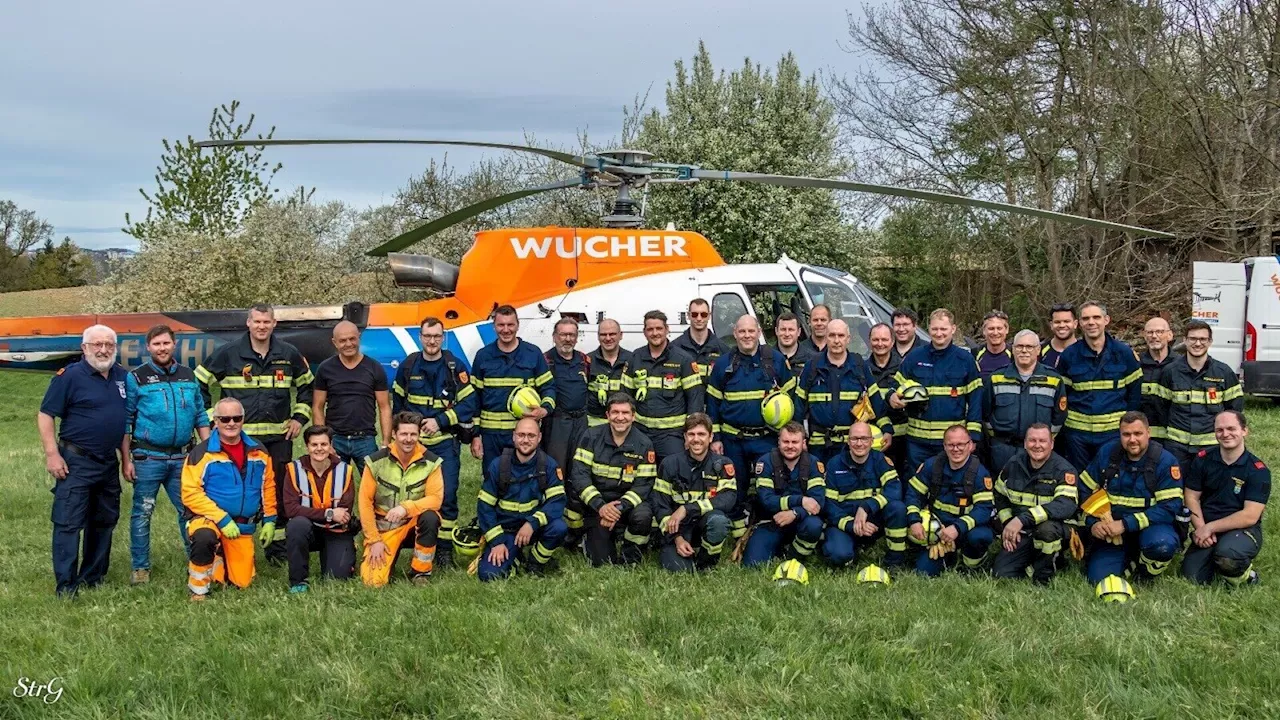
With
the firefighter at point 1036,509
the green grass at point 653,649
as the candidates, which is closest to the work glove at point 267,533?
the green grass at point 653,649

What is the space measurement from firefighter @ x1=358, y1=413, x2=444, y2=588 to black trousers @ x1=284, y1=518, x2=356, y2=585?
152 millimetres

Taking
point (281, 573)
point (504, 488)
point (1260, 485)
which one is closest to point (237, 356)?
point (281, 573)

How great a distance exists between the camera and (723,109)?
24.3m

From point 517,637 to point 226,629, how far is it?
1.71 metres

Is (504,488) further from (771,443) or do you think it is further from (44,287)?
(44,287)

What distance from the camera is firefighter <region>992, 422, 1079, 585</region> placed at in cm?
610

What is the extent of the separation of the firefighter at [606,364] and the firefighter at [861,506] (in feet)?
6.20

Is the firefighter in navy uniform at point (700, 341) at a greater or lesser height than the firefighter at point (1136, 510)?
greater

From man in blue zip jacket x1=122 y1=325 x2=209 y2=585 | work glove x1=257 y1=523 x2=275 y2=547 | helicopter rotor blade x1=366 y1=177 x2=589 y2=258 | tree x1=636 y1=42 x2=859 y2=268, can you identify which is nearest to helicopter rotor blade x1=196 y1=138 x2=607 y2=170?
helicopter rotor blade x1=366 y1=177 x2=589 y2=258

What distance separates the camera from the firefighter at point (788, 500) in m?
6.62

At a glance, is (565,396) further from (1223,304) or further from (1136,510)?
(1223,304)

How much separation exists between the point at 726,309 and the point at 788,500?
262 cm

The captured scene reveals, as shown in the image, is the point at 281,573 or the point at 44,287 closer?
the point at 281,573

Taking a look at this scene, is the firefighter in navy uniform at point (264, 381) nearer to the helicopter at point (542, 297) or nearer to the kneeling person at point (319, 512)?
the kneeling person at point (319, 512)
